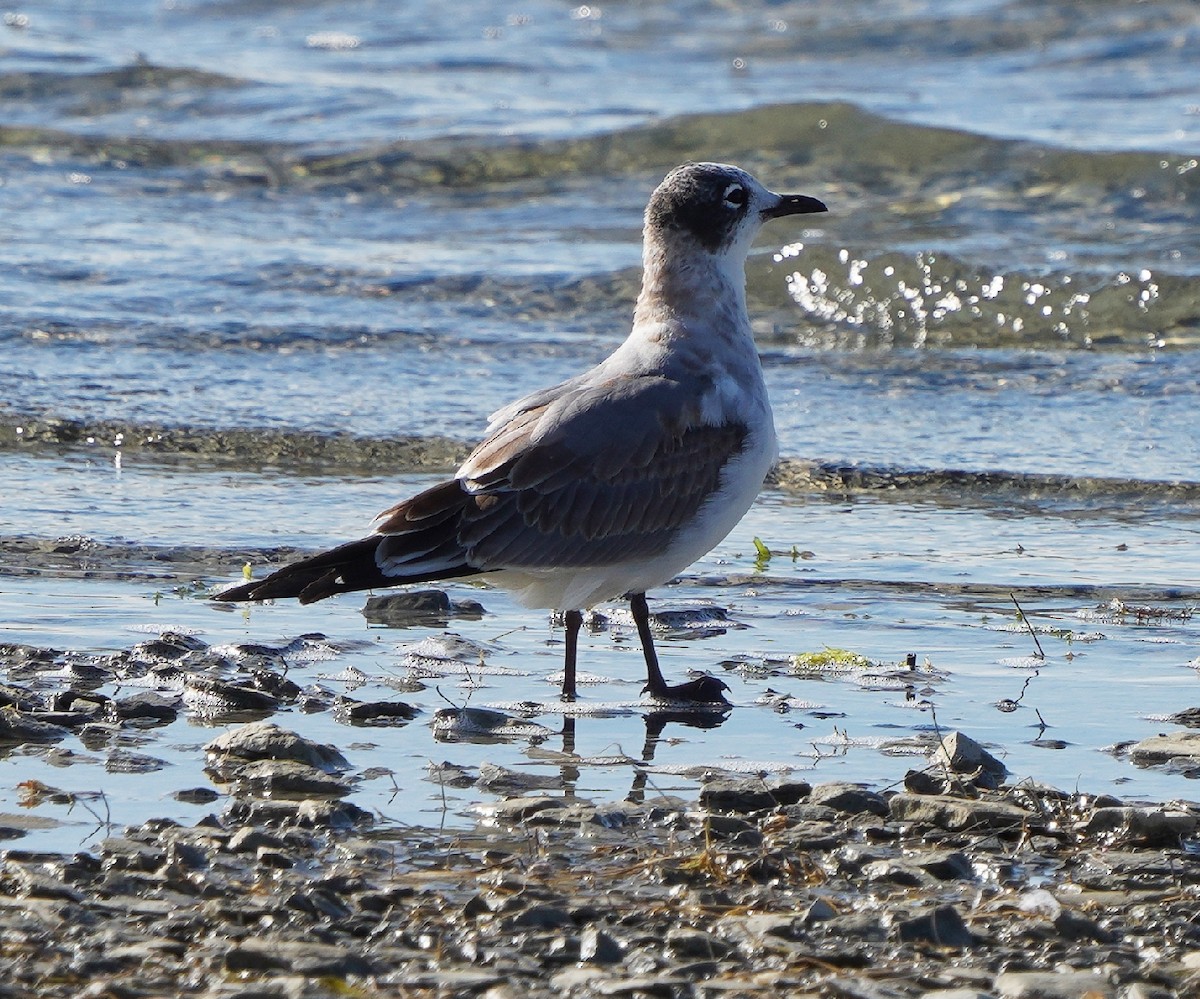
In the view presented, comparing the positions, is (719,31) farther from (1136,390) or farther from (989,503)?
(989,503)

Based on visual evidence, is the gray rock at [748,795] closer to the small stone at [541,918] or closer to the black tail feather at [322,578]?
the small stone at [541,918]

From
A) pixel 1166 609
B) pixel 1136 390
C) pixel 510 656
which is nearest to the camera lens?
pixel 510 656

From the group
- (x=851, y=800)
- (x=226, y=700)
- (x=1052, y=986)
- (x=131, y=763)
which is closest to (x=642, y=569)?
(x=226, y=700)

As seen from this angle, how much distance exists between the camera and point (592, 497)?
213 inches

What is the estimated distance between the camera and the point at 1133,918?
11.5ft

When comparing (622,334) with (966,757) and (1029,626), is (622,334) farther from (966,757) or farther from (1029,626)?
(966,757)

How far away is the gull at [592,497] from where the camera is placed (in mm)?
5242

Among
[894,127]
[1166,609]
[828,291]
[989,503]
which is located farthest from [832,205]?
[1166,609]

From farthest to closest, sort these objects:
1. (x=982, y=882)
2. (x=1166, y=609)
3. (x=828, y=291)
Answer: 1. (x=828, y=291)
2. (x=1166, y=609)
3. (x=982, y=882)

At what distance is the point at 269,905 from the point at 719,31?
1848 cm

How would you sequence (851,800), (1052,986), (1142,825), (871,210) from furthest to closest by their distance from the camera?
(871,210), (851,800), (1142,825), (1052,986)

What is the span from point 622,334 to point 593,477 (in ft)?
17.7

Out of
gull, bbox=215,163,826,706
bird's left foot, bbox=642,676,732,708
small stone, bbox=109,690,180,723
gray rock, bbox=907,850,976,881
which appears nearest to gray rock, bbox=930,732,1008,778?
gray rock, bbox=907,850,976,881

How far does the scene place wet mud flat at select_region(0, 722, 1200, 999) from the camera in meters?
3.18
